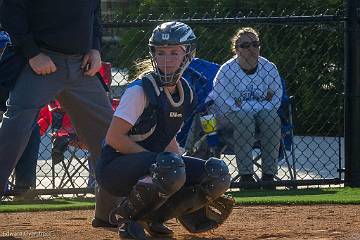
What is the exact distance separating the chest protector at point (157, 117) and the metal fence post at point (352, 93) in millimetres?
3375

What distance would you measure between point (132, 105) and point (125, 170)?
38cm

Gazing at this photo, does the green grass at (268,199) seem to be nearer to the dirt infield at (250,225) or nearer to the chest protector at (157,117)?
the dirt infield at (250,225)

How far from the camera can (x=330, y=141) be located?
42.9 feet

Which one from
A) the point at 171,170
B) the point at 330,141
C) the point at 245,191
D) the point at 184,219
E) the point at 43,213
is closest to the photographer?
the point at 171,170

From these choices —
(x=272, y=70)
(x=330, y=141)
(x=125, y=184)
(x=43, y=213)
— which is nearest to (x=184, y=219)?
(x=125, y=184)

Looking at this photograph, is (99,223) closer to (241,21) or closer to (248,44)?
(241,21)

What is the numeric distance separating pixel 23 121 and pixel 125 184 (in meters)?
Answer: 0.68

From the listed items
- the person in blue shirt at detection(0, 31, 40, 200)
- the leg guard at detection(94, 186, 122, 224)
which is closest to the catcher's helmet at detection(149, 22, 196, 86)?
the leg guard at detection(94, 186, 122, 224)

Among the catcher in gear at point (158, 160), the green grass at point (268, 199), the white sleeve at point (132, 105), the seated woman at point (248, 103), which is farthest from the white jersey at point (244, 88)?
the white sleeve at point (132, 105)

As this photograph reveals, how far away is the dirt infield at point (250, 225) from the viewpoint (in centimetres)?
609

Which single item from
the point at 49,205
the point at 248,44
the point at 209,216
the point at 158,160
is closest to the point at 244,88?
the point at 248,44

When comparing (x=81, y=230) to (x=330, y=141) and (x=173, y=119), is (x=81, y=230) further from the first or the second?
(x=330, y=141)

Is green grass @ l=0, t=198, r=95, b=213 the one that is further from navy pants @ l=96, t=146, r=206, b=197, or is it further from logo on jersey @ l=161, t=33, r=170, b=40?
logo on jersey @ l=161, t=33, r=170, b=40

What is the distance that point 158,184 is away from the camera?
5.68m
